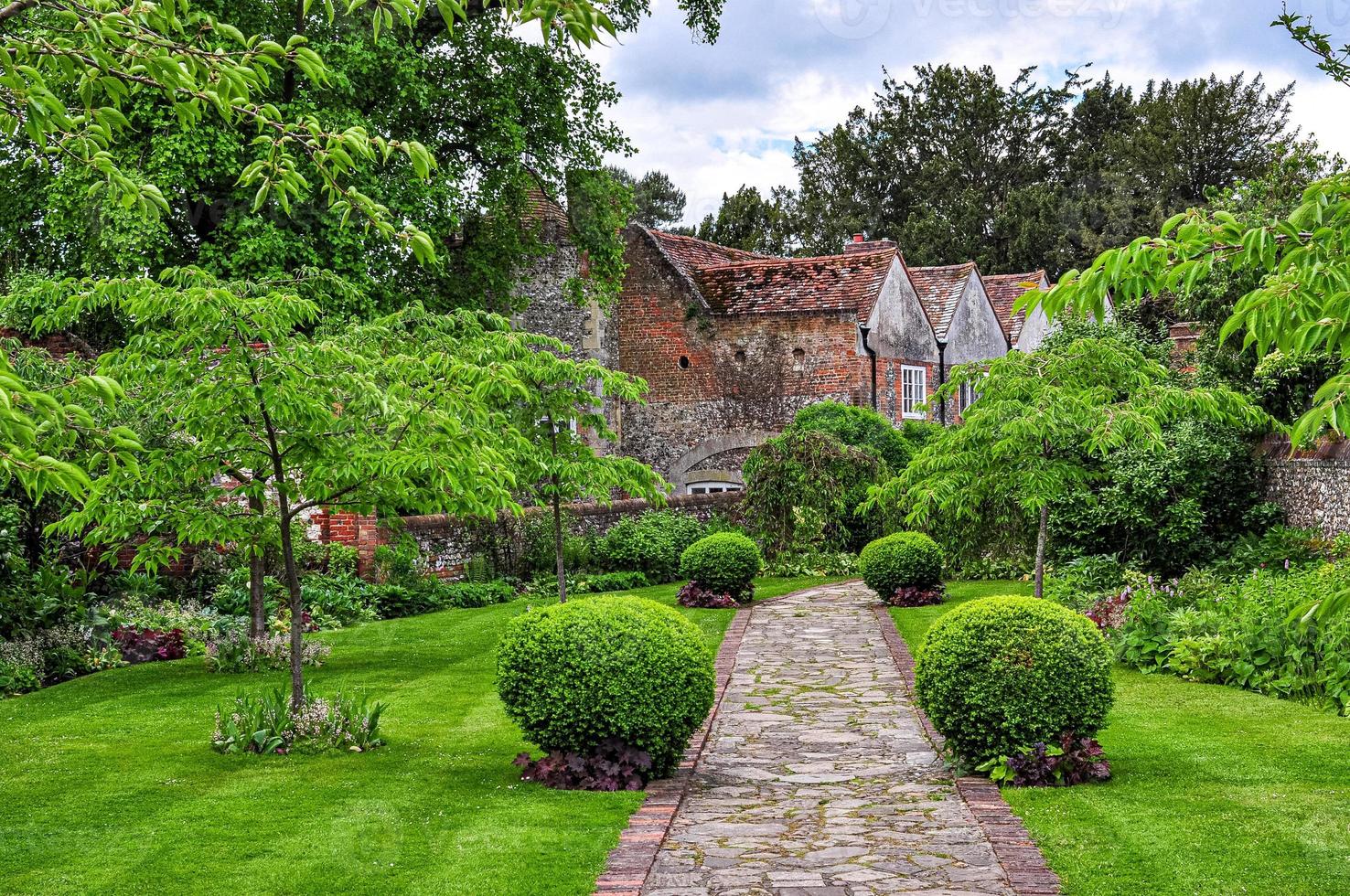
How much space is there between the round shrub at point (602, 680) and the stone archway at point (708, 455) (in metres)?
24.9

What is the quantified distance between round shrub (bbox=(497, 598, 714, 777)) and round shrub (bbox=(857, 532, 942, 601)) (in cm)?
1177

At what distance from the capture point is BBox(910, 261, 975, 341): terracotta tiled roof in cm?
3691

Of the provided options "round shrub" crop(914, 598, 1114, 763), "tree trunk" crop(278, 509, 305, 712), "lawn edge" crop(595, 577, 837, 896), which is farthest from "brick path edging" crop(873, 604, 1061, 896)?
"tree trunk" crop(278, 509, 305, 712)

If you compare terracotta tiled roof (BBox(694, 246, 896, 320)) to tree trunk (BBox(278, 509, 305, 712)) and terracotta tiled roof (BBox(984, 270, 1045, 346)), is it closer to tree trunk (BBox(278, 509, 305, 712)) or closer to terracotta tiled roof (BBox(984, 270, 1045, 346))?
terracotta tiled roof (BBox(984, 270, 1045, 346))

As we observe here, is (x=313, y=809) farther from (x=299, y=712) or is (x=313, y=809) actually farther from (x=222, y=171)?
(x=222, y=171)

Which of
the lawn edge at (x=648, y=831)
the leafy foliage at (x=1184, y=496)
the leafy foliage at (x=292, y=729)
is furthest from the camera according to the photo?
the leafy foliage at (x=1184, y=496)

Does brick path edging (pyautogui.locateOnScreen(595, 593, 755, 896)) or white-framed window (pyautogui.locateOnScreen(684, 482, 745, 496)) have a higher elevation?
white-framed window (pyautogui.locateOnScreen(684, 482, 745, 496))

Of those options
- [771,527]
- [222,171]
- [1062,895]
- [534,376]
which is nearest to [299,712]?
[534,376]

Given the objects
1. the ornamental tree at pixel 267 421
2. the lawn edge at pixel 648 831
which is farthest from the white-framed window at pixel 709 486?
the ornamental tree at pixel 267 421

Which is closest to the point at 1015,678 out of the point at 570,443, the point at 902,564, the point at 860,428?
the point at 570,443

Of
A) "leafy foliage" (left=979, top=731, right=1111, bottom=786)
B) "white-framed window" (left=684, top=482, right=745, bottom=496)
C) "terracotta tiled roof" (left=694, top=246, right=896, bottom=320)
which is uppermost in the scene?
"terracotta tiled roof" (left=694, top=246, right=896, bottom=320)

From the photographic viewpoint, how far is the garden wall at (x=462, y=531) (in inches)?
867

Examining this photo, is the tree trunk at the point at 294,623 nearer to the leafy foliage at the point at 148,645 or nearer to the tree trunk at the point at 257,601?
the tree trunk at the point at 257,601

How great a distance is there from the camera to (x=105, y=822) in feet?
27.7
